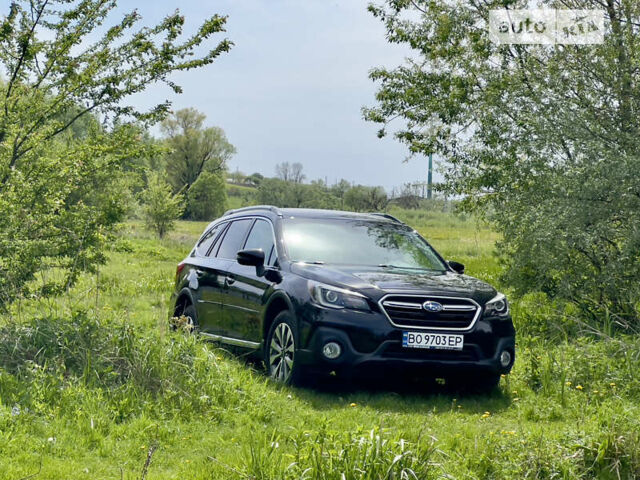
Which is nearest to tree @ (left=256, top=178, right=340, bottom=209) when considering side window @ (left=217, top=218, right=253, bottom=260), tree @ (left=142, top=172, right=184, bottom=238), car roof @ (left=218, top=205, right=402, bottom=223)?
tree @ (left=142, top=172, right=184, bottom=238)

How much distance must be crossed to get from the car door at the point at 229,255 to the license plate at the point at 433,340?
2171 millimetres

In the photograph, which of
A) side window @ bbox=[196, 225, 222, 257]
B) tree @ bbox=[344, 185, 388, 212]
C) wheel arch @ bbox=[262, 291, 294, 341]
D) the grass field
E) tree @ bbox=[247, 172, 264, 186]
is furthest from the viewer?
tree @ bbox=[247, 172, 264, 186]

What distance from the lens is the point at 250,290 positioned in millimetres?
8602

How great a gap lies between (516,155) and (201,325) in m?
5.30

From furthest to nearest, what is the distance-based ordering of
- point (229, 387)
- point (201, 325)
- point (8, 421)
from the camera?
point (201, 325) < point (229, 387) < point (8, 421)

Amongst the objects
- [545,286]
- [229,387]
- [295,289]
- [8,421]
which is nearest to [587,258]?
[545,286]

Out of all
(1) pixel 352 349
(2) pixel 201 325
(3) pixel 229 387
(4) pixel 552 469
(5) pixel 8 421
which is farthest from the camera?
(2) pixel 201 325

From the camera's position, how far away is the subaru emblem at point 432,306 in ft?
24.2

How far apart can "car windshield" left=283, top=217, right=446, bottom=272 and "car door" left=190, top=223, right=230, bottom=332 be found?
1130mm

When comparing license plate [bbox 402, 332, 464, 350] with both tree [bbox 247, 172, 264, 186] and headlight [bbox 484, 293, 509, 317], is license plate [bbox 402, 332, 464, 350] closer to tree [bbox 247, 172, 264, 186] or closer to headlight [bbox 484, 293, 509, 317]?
headlight [bbox 484, 293, 509, 317]

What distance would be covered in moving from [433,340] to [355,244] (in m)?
1.73

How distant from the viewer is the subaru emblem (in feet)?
24.2

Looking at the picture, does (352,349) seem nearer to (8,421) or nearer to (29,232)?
(8,421)

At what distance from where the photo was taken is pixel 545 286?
12281 millimetres
